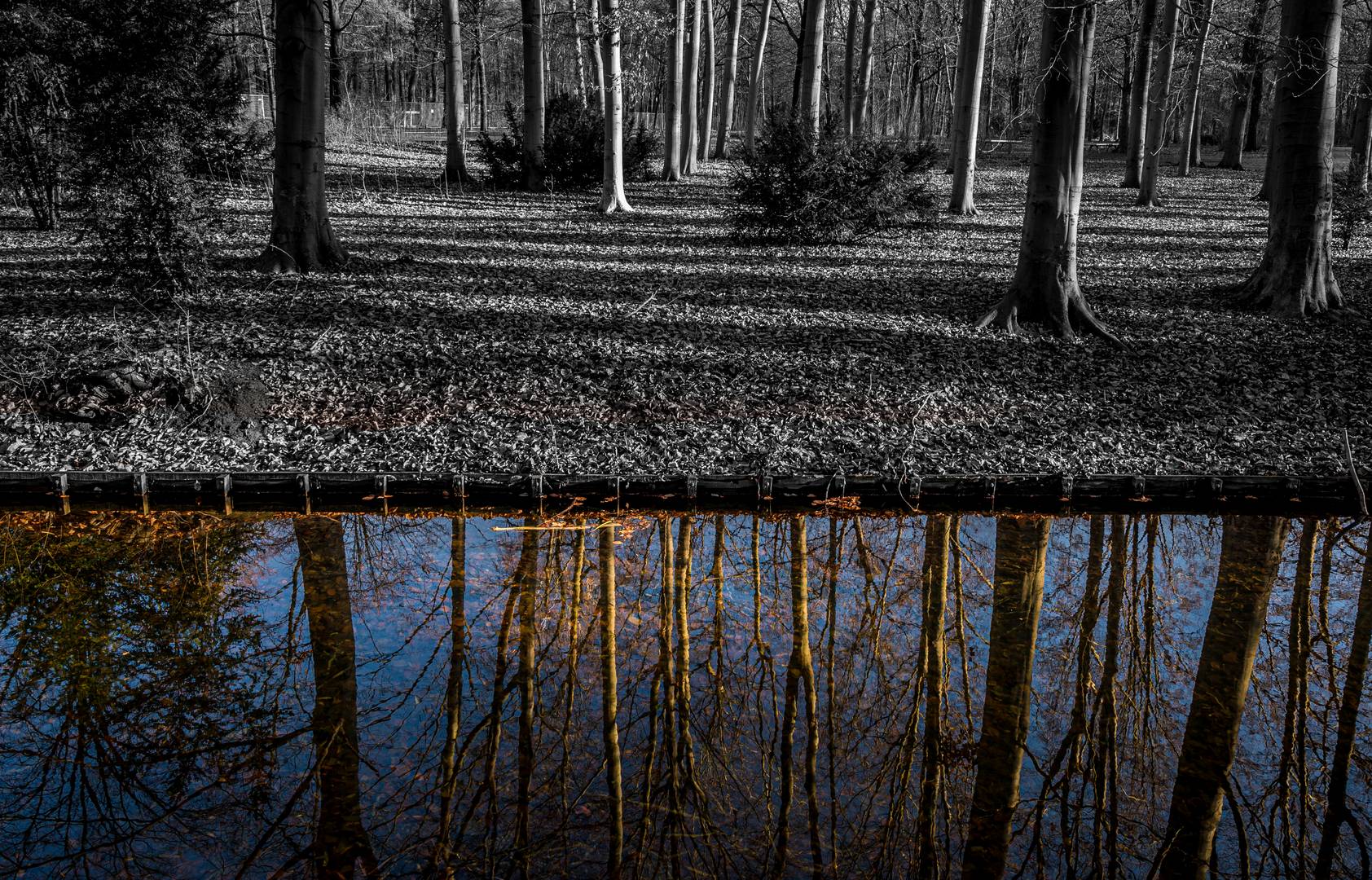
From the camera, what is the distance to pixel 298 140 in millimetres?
10547

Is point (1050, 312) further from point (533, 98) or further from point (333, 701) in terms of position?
point (533, 98)

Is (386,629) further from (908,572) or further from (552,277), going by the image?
(552,277)

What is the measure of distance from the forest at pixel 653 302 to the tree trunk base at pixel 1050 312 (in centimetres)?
2

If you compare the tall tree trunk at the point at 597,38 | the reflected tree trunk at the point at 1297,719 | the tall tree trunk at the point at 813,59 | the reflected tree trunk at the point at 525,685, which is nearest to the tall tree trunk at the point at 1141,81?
the tall tree trunk at the point at 813,59

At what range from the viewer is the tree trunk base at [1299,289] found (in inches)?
368

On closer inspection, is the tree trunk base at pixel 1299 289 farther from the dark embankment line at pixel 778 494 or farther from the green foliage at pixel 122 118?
the green foliage at pixel 122 118

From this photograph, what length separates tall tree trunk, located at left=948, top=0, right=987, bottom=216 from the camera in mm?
16141

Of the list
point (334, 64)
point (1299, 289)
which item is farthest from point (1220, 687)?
point (334, 64)

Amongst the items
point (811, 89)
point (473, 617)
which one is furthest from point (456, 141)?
point (473, 617)

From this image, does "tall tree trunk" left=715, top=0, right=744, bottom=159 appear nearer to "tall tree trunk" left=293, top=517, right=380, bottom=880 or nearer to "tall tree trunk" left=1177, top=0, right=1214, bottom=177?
"tall tree trunk" left=1177, top=0, right=1214, bottom=177

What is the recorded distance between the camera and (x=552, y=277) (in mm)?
10977

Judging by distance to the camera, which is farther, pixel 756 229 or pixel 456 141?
pixel 456 141

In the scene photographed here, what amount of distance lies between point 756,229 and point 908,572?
8.92m

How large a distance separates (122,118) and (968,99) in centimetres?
1262
